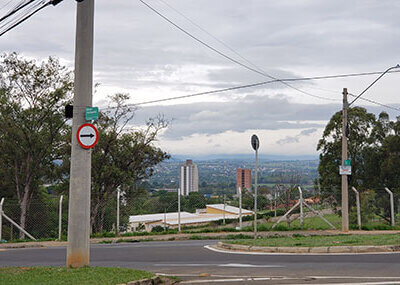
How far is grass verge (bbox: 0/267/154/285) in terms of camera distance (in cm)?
913

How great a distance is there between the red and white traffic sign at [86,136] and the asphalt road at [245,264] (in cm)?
319

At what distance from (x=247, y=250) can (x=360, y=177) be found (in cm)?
2947

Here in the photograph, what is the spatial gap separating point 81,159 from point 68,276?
8.34ft

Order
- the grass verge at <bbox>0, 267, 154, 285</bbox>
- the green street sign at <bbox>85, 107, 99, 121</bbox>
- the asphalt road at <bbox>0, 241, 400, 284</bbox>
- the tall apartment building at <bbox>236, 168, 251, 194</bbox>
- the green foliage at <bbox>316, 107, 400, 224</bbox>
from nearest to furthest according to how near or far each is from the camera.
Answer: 1. the grass verge at <bbox>0, 267, 154, 285</bbox>
2. the asphalt road at <bbox>0, 241, 400, 284</bbox>
3. the green street sign at <bbox>85, 107, 99, 121</bbox>
4. the green foliage at <bbox>316, 107, 400, 224</bbox>
5. the tall apartment building at <bbox>236, 168, 251, 194</bbox>

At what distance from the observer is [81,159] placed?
1117cm

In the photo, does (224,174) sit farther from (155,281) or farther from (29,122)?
(155,281)

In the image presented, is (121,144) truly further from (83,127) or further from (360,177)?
(83,127)

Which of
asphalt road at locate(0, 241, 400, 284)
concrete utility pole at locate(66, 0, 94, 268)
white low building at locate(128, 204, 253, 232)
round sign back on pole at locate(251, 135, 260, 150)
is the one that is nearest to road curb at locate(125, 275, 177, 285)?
asphalt road at locate(0, 241, 400, 284)

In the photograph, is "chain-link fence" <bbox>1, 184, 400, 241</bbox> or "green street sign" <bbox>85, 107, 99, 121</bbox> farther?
"chain-link fence" <bbox>1, 184, 400, 241</bbox>

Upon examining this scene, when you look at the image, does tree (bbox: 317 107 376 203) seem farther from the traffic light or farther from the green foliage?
the traffic light

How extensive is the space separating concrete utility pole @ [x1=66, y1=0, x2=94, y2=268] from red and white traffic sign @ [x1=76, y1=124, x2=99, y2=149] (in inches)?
3.8

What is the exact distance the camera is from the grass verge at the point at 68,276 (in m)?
9.13

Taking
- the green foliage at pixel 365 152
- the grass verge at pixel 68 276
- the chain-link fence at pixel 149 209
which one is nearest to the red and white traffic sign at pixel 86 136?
the grass verge at pixel 68 276

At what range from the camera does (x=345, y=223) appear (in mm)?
22688
